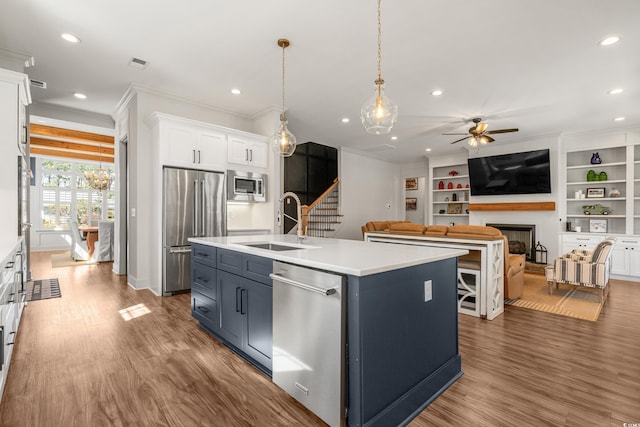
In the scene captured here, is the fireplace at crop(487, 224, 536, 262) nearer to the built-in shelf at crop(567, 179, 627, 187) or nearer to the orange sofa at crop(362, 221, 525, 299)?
the built-in shelf at crop(567, 179, 627, 187)

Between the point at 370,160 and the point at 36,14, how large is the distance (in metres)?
7.82

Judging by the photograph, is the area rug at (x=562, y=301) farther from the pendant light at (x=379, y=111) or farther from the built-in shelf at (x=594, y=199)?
the pendant light at (x=379, y=111)

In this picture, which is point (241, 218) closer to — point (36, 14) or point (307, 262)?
point (36, 14)

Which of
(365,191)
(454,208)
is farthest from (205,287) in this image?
(454,208)

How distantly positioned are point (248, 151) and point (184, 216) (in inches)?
60.6

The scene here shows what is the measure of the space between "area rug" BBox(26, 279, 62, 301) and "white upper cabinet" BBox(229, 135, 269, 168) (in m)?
3.09

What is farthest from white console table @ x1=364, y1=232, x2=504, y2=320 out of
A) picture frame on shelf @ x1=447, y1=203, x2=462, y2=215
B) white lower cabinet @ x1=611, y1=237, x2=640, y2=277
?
picture frame on shelf @ x1=447, y1=203, x2=462, y2=215

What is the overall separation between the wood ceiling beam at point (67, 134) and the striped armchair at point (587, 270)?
9.22m

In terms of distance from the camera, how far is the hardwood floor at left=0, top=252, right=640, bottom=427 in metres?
1.77

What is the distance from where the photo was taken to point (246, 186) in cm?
519

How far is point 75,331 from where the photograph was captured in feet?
9.79

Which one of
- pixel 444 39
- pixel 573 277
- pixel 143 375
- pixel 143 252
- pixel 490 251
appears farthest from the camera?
pixel 143 252

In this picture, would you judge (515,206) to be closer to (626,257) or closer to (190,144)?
(626,257)

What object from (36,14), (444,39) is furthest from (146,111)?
(444,39)
